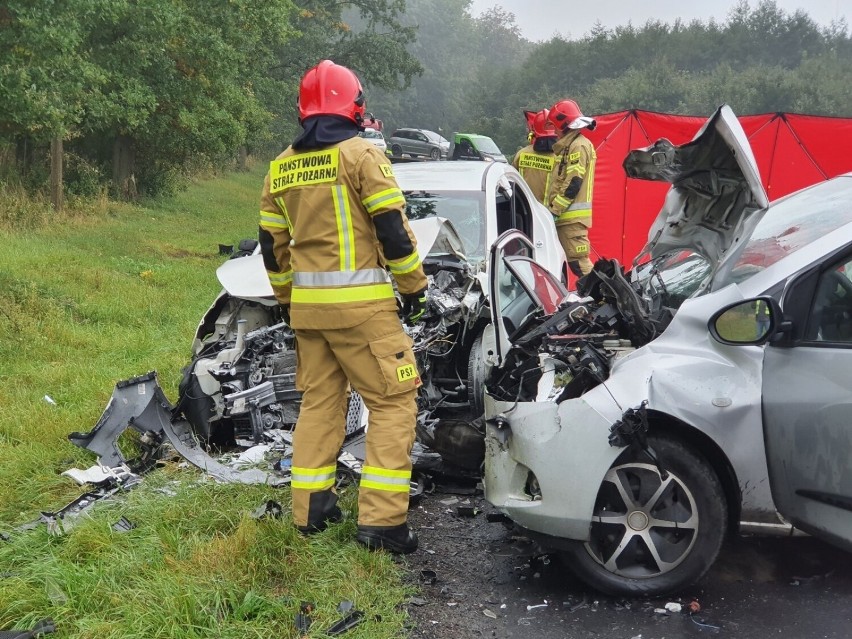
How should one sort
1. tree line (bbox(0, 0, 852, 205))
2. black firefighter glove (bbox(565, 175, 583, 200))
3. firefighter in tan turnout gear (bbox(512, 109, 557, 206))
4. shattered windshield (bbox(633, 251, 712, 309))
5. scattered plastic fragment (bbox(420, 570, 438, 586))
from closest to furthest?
scattered plastic fragment (bbox(420, 570, 438, 586))
shattered windshield (bbox(633, 251, 712, 309))
black firefighter glove (bbox(565, 175, 583, 200))
firefighter in tan turnout gear (bbox(512, 109, 557, 206))
tree line (bbox(0, 0, 852, 205))

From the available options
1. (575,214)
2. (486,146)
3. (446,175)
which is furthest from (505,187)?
(486,146)

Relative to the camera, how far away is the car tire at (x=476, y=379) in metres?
4.38

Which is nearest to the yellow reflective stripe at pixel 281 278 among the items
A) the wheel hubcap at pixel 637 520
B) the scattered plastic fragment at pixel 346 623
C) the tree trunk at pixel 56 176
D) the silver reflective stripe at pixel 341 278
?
the silver reflective stripe at pixel 341 278

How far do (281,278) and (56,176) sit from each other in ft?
35.4

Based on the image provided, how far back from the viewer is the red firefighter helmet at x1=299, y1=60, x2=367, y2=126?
3311mm

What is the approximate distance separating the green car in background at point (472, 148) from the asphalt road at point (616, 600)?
54.9 feet

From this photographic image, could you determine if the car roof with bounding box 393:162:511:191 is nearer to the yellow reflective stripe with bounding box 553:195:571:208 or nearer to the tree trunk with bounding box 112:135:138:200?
the yellow reflective stripe with bounding box 553:195:571:208

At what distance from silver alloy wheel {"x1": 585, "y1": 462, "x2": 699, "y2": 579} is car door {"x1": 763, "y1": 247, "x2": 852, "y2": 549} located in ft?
1.14

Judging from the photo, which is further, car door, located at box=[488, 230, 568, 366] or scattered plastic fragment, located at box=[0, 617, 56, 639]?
car door, located at box=[488, 230, 568, 366]

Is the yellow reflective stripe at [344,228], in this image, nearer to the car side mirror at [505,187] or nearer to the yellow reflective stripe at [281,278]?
the yellow reflective stripe at [281,278]

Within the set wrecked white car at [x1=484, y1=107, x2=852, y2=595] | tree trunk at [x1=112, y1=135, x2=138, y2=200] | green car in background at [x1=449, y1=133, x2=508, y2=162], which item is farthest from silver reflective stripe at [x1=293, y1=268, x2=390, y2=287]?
green car in background at [x1=449, y1=133, x2=508, y2=162]

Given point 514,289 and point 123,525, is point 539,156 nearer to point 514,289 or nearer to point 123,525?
point 514,289

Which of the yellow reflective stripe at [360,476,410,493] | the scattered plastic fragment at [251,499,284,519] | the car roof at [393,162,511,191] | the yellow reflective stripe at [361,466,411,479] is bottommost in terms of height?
the scattered plastic fragment at [251,499,284,519]

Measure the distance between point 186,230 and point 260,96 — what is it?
11192mm
